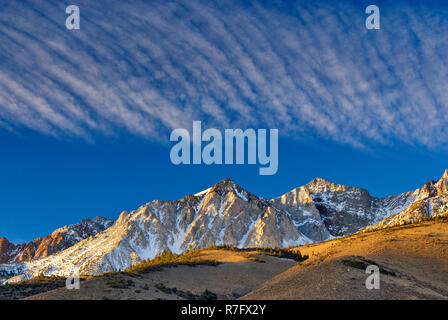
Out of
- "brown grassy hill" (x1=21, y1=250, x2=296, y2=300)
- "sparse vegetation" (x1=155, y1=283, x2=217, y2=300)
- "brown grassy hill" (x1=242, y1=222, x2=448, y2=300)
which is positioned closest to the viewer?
"brown grassy hill" (x1=242, y1=222, x2=448, y2=300)

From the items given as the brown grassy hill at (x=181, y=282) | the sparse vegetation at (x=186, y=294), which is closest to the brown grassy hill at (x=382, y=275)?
the sparse vegetation at (x=186, y=294)

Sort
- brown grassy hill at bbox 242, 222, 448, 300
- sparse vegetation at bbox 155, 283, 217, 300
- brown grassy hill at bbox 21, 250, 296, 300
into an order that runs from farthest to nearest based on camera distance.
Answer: sparse vegetation at bbox 155, 283, 217, 300 < brown grassy hill at bbox 21, 250, 296, 300 < brown grassy hill at bbox 242, 222, 448, 300

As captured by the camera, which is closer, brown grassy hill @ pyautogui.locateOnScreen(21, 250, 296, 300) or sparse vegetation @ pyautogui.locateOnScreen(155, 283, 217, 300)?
brown grassy hill @ pyautogui.locateOnScreen(21, 250, 296, 300)

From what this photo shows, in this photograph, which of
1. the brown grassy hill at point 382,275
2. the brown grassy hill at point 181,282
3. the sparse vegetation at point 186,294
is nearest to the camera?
the brown grassy hill at point 382,275

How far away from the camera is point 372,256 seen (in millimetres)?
37812

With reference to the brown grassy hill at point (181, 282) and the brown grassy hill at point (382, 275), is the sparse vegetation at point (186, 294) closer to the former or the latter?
the brown grassy hill at point (181, 282)

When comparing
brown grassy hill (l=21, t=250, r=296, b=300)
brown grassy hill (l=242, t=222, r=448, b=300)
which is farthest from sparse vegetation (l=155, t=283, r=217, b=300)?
Result: brown grassy hill (l=242, t=222, r=448, b=300)

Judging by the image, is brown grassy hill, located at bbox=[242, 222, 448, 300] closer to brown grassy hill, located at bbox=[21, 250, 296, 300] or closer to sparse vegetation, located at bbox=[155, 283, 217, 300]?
sparse vegetation, located at bbox=[155, 283, 217, 300]

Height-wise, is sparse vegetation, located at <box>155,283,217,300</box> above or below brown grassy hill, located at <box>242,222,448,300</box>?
below

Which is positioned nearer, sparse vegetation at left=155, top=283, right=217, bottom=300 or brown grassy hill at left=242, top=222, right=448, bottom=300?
brown grassy hill at left=242, top=222, right=448, bottom=300

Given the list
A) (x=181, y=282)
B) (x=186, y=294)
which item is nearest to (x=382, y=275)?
(x=186, y=294)

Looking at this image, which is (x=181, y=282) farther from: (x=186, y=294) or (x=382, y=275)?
(x=382, y=275)
